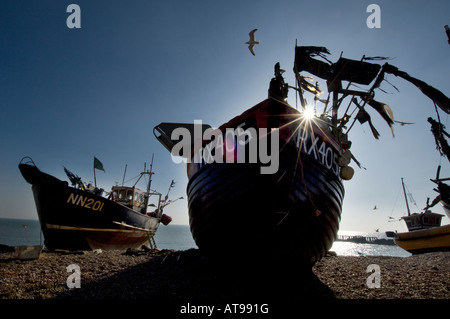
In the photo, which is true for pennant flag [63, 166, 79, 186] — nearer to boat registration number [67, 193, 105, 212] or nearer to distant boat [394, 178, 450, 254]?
boat registration number [67, 193, 105, 212]

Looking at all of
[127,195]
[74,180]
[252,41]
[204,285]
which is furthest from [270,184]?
[127,195]

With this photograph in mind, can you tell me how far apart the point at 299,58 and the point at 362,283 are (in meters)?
7.43

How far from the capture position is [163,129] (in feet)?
20.0

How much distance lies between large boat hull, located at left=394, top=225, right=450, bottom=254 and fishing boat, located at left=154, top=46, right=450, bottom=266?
13.9 m

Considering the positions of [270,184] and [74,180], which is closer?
[270,184]

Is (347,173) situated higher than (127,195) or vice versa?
(347,173)

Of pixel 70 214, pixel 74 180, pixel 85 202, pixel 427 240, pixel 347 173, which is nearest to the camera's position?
pixel 347 173

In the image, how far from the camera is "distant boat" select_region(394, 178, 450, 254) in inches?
503

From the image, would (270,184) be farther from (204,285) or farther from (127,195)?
(127,195)

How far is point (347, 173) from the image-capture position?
196 inches

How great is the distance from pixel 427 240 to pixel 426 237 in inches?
7.7

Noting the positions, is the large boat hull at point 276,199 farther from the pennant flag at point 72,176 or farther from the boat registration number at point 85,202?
the pennant flag at point 72,176

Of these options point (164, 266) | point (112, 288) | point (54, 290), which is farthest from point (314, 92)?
point (54, 290)
